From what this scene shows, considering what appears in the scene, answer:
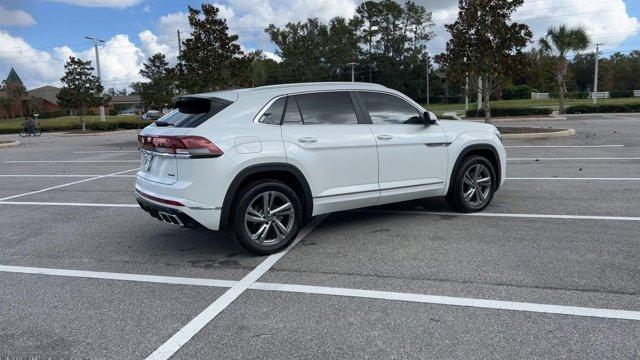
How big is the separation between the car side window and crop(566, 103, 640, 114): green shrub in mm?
32625

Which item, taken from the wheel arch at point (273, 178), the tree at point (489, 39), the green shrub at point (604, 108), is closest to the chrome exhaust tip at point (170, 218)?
the wheel arch at point (273, 178)

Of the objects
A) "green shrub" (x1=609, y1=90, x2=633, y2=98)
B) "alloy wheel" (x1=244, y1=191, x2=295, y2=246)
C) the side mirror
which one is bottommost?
"alloy wheel" (x1=244, y1=191, x2=295, y2=246)

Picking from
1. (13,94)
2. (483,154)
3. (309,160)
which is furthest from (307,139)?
(13,94)

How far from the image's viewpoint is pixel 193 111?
535 cm

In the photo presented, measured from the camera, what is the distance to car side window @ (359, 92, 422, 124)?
19.5 feet

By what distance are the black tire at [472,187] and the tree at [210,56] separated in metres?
17.1

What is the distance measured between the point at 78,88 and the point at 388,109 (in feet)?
124

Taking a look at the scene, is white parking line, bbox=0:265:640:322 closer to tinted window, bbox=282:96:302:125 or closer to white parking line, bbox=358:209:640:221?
tinted window, bbox=282:96:302:125

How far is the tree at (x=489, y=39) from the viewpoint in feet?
59.6

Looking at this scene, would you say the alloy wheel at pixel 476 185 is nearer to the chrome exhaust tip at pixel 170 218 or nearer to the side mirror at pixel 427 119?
the side mirror at pixel 427 119

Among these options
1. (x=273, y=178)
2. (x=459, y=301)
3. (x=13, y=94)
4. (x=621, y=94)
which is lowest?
(x=459, y=301)

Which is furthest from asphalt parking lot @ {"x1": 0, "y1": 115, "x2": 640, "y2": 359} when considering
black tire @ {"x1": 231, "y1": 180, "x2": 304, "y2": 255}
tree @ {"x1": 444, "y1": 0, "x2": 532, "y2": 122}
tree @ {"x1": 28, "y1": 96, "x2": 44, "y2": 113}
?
tree @ {"x1": 28, "y1": 96, "x2": 44, "y2": 113}

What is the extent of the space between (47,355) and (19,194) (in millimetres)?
7472

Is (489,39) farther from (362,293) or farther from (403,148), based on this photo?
(362,293)
